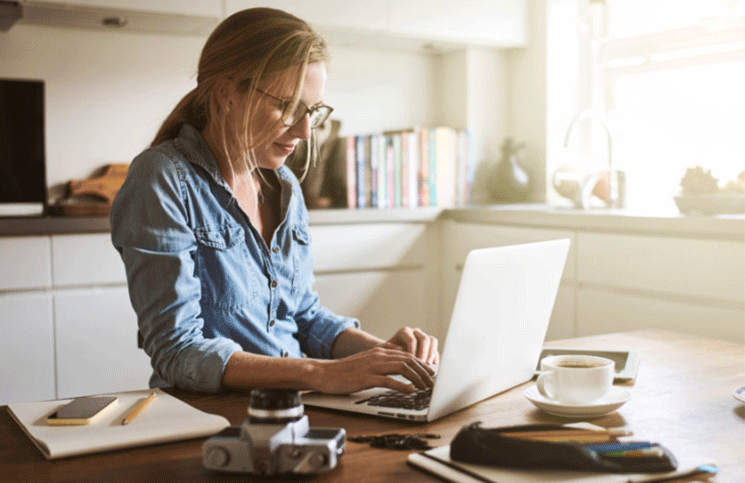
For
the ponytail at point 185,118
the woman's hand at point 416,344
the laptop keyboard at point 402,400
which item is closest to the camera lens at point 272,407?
the laptop keyboard at point 402,400

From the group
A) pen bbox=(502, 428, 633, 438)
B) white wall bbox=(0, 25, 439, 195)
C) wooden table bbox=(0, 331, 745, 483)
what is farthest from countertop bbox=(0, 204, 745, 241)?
pen bbox=(502, 428, 633, 438)

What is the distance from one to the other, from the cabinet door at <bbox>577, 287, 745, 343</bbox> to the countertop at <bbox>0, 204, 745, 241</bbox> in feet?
0.70

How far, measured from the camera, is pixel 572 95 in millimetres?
3602

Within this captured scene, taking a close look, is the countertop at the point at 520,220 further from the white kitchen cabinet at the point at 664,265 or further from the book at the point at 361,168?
the book at the point at 361,168

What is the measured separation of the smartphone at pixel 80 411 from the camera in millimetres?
941

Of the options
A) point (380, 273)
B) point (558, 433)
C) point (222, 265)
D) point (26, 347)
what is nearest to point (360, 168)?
point (380, 273)

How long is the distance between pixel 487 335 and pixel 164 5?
7.15 feet

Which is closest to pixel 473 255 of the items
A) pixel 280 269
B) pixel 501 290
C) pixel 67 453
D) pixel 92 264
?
pixel 501 290

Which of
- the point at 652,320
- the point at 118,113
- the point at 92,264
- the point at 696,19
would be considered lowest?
the point at 652,320

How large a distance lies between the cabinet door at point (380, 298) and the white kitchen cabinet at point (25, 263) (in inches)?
39.5

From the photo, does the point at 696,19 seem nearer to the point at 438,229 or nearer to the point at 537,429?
the point at 438,229

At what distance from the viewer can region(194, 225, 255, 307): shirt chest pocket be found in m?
1.33

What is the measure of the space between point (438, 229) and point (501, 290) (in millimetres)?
2423

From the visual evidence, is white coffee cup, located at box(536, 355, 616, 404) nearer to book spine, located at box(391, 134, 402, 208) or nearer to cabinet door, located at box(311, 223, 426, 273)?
cabinet door, located at box(311, 223, 426, 273)
